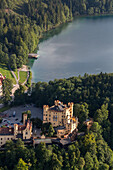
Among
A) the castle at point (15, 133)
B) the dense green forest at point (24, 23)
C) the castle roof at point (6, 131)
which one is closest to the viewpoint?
the castle at point (15, 133)

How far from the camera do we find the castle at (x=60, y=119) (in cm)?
6806

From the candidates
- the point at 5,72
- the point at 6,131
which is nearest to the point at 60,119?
the point at 6,131

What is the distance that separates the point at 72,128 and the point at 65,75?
47.7m

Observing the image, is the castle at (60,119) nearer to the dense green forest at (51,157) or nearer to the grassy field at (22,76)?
the dense green forest at (51,157)

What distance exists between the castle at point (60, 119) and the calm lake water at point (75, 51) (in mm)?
42194

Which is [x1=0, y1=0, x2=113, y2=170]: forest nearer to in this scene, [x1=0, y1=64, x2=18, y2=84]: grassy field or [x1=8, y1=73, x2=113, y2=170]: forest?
[x1=8, y1=73, x2=113, y2=170]: forest

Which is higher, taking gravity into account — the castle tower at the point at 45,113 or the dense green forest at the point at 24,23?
the dense green forest at the point at 24,23

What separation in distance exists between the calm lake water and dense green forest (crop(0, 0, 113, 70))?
5.34 meters

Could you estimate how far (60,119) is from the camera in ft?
228

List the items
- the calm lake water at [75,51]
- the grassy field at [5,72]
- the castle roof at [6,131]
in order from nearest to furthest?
the castle roof at [6,131]
the grassy field at [5,72]
the calm lake water at [75,51]

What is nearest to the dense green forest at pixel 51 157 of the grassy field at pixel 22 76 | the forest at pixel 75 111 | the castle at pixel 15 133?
the forest at pixel 75 111

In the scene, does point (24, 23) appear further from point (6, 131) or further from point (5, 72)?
point (6, 131)

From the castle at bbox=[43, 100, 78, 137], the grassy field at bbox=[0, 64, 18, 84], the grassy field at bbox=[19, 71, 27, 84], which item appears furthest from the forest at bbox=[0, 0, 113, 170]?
the grassy field at bbox=[19, 71, 27, 84]

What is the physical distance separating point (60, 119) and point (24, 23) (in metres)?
97.7
